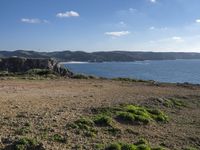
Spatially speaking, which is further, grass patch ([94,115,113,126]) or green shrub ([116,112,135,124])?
green shrub ([116,112,135,124])

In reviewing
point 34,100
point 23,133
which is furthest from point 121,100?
point 23,133

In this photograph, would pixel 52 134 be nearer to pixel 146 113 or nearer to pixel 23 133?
pixel 23 133

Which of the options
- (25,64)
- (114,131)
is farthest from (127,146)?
(25,64)

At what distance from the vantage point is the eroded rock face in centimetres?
4884

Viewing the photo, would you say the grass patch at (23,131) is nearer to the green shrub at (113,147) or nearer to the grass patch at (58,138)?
the grass patch at (58,138)

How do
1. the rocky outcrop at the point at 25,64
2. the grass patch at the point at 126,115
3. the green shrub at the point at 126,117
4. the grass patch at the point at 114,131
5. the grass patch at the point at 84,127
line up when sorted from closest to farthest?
the grass patch at the point at 84,127 → the grass patch at the point at 114,131 → the grass patch at the point at 126,115 → the green shrub at the point at 126,117 → the rocky outcrop at the point at 25,64

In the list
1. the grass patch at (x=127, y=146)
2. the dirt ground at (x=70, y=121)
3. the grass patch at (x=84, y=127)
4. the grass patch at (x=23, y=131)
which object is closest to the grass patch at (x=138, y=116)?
the dirt ground at (x=70, y=121)

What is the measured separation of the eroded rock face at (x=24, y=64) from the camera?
4884 centimetres

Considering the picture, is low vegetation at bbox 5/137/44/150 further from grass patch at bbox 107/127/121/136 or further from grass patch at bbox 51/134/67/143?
grass patch at bbox 107/127/121/136

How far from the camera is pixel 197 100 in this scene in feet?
78.5

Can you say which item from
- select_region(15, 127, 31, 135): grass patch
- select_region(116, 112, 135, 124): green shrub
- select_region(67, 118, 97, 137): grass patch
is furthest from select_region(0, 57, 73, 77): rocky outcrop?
select_region(15, 127, 31, 135): grass patch

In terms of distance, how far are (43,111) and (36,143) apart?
385 centimetres

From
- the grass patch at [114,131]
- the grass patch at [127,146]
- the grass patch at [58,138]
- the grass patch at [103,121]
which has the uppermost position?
the grass patch at [103,121]

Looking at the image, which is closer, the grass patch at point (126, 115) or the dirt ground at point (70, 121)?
the dirt ground at point (70, 121)
